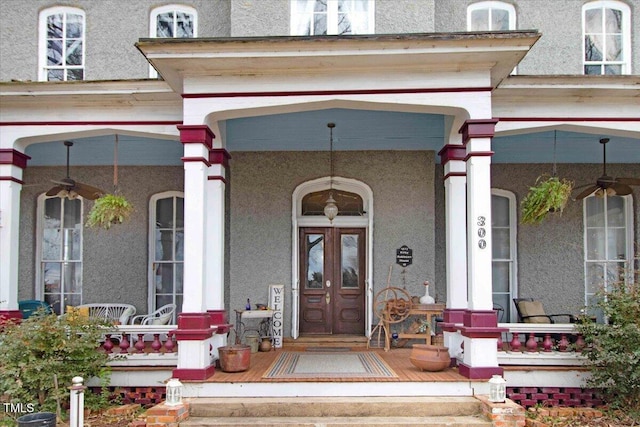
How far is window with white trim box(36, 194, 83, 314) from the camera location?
1240 cm

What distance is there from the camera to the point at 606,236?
485 inches

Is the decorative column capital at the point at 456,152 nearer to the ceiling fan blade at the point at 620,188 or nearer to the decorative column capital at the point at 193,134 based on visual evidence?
the ceiling fan blade at the point at 620,188

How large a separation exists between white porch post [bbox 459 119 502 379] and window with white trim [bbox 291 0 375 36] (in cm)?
347

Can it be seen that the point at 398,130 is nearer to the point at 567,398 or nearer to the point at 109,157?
the point at 567,398

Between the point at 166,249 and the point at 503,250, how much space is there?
22.3ft

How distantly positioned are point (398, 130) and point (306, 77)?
2.54 m

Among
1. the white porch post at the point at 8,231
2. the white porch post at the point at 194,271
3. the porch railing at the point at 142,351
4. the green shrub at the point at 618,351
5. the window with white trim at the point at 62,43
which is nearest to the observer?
the green shrub at the point at 618,351

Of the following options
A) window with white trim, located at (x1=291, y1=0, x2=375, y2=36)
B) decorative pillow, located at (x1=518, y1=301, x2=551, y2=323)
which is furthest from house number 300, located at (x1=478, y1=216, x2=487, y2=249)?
window with white trim, located at (x1=291, y1=0, x2=375, y2=36)

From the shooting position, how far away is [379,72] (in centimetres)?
831

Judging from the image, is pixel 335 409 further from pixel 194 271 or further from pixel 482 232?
pixel 482 232

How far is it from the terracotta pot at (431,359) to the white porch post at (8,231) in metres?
5.95

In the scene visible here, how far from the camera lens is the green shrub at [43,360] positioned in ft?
25.7

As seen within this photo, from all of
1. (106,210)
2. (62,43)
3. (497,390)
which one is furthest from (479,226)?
(62,43)

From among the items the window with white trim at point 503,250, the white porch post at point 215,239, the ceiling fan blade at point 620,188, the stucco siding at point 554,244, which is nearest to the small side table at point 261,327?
the white porch post at point 215,239
